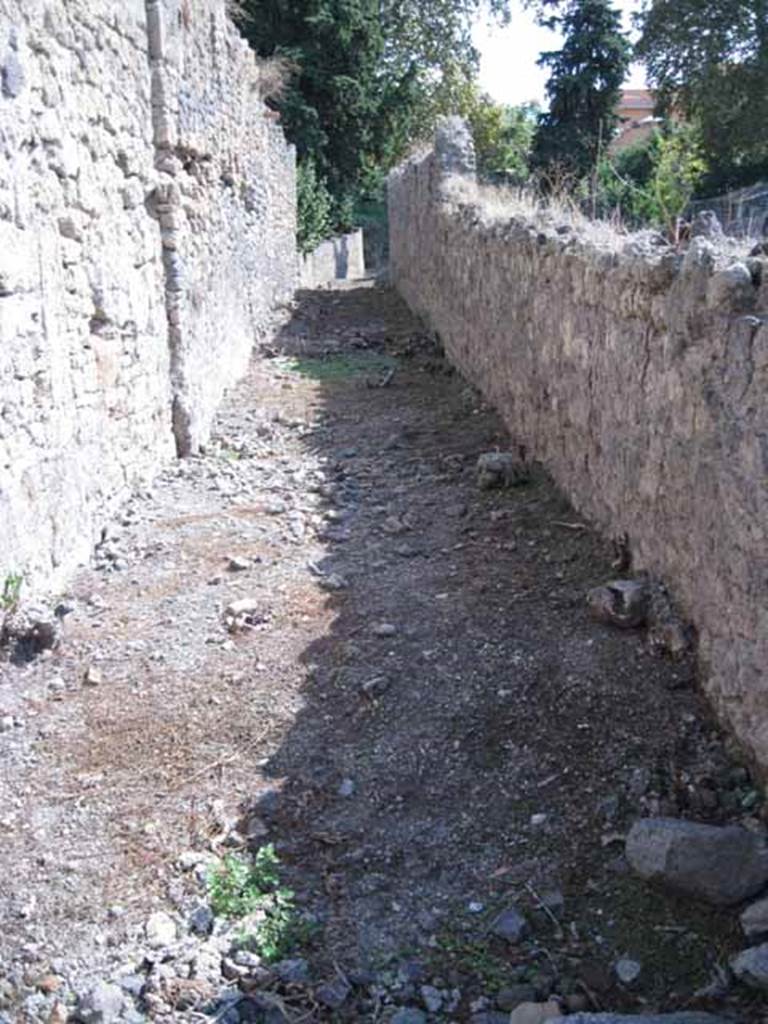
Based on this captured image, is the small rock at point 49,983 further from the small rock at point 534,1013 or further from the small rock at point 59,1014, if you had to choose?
the small rock at point 534,1013

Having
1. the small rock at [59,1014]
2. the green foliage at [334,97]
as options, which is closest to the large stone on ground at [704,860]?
the small rock at [59,1014]

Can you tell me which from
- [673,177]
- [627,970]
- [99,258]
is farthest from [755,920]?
[673,177]

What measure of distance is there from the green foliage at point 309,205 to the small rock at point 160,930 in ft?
58.8

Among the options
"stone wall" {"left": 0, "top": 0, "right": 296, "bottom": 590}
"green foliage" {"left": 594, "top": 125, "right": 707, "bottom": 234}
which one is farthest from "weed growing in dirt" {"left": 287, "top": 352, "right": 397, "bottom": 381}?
"green foliage" {"left": 594, "top": 125, "right": 707, "bottom": 234}

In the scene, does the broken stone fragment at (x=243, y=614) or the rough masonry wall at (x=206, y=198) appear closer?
the broken stone fragment at (x=243, y=614)

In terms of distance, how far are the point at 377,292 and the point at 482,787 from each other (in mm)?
15654

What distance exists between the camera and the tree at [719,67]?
2595 cm

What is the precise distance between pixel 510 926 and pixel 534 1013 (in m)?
0.32

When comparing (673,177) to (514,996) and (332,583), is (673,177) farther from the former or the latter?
(514,996)

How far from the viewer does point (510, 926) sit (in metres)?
2.69

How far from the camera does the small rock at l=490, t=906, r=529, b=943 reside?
105 inches

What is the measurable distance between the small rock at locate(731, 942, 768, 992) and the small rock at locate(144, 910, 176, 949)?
145cm

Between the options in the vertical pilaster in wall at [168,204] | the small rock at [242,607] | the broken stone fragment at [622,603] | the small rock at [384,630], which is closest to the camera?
the broken stone fragment at [622,603]

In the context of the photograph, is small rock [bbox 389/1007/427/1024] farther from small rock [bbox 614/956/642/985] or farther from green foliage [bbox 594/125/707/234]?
green foliage [bbox 594/125/707/234]
